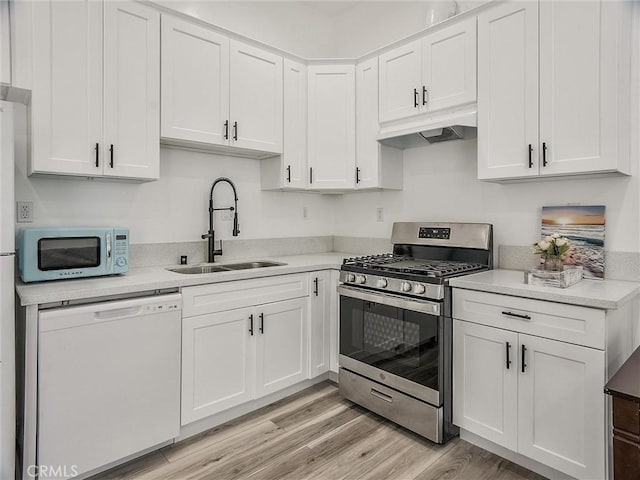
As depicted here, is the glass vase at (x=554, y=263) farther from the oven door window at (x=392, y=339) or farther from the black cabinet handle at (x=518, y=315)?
the oven door window at (x=392, y=339)

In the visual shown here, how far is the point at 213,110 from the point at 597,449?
2793mm

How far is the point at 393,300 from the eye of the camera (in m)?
2.33

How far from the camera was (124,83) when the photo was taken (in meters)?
2.18

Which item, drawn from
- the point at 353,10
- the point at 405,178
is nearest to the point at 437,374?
the point at 405,178

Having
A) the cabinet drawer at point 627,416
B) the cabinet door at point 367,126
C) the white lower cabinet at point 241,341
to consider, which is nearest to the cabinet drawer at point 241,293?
the white lower cabinet at point 241,341

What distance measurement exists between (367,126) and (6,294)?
2478 mm

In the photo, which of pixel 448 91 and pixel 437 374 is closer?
pixel 437 374

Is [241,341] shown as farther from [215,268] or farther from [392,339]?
[392,339]

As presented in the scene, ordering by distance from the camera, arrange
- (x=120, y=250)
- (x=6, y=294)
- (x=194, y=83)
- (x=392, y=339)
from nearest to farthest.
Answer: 1. (x=6, y=294)
2. (x=120, y=250)
3. (x=392, y=339)
4. (x=194, y=83)

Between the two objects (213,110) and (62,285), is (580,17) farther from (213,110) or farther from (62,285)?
(62,285)

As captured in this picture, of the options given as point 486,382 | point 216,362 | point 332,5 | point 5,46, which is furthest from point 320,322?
point 332,5

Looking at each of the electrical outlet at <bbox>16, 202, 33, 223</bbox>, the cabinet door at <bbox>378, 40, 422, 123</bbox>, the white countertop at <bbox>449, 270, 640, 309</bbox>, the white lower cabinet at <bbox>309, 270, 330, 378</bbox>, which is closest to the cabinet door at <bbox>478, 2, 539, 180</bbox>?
the cabinet door at <bbox>378, 40, 422, 123</bbox>

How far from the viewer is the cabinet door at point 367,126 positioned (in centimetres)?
297

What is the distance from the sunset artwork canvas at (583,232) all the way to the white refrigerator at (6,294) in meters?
2.80
